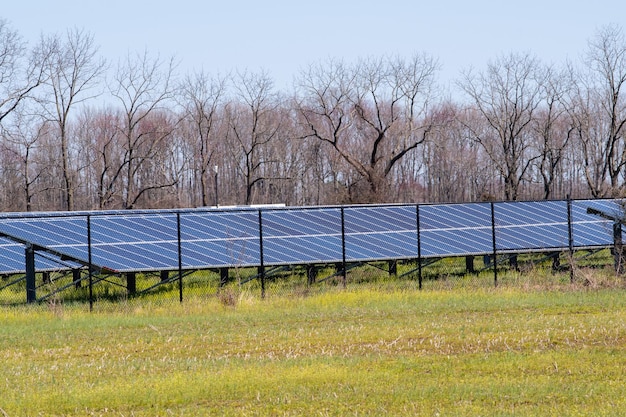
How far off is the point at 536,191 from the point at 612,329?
71.2 metres

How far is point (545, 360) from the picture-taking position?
1230 centimetres

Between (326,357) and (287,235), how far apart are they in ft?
44.0

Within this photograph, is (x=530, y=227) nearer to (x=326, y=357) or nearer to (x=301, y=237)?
(x=301, y=237)

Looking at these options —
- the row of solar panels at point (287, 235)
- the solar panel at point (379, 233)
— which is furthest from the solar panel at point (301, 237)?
the solar panel at point (379, 233)

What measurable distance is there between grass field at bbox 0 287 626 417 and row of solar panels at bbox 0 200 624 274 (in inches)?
106

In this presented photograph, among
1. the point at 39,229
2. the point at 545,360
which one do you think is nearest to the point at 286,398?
the point at 545,360

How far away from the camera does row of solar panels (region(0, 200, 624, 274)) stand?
23.8 m

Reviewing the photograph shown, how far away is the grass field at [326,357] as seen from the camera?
1017 cm

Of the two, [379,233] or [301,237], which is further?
[379,233]

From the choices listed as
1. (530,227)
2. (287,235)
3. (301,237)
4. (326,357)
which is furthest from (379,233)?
(326,357)

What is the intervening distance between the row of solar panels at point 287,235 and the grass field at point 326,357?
2.68 metres

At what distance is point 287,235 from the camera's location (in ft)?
87.4

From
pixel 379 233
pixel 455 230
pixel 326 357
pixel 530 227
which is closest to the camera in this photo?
pixel 326 357

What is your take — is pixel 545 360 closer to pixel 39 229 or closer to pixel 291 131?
pixel 39 229
